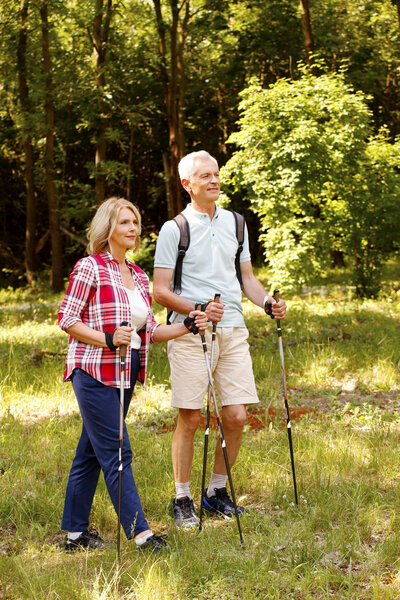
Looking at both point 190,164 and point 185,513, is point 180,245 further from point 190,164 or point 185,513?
point 185,513

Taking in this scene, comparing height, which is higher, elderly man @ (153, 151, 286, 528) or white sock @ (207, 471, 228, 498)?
elderly man @ (153, 151, 286, 528)

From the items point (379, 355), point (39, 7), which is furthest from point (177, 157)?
point (379, 355)

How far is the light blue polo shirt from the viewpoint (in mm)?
3828

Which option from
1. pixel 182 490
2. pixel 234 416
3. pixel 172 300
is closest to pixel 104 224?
pixel 172 300

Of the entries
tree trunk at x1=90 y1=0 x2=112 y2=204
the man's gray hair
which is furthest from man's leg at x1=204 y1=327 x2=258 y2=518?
tree trunk at x1=90 y1=0 x2=112 y2=204

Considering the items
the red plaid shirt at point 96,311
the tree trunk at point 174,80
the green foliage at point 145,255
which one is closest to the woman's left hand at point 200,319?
the red plaid shirt at point 96,311

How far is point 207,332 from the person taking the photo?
388 cm

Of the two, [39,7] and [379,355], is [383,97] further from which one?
[379,355]

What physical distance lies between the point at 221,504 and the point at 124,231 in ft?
5.85

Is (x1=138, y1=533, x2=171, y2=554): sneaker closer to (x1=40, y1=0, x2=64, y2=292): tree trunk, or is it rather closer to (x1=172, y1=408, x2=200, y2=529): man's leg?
(x1=172, y1=408, x2=200, y2=529): man's leg

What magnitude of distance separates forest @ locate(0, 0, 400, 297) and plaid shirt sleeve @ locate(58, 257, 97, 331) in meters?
8.21

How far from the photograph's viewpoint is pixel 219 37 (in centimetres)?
1955

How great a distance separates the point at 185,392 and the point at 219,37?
58.4 feet

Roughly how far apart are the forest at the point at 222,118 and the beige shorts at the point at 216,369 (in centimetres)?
757
